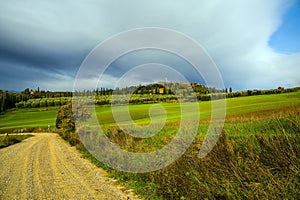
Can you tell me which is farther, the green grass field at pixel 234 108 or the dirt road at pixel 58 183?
the green grass field at pixel 234 108

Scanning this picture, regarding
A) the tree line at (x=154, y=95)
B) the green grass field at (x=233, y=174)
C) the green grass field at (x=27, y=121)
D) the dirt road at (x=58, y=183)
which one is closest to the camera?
the green grass field at (x=233, y=174)

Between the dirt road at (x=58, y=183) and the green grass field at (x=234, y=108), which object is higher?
the green grass field at (x=234, y=108)

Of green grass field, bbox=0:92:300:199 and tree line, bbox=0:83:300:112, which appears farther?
tree line, bbox=0:83:300:112

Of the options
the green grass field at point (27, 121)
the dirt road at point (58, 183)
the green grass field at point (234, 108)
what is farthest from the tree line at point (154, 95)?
the green grass field at point (27, 121)

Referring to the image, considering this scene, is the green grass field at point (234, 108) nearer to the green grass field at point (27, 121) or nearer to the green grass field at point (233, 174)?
the green grass field at point (27, 121)

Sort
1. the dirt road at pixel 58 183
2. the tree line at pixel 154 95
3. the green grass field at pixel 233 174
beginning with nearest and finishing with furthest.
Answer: the green grass field at pixel 233 174
the dirt road at pixel 58 183
the tree line at pixel 154 95

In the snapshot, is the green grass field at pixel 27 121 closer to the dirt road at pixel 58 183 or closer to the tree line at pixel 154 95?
the tree line at pixel 154 95

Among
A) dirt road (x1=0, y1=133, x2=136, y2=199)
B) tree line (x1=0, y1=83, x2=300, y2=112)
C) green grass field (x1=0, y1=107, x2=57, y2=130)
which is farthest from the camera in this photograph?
green grass field (x1=0, y1=107, x2=57, y2=130)

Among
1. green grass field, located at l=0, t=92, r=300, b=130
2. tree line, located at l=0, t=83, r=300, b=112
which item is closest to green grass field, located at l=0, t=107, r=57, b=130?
green grass field, located at l=0, t=92, r=300, b=130

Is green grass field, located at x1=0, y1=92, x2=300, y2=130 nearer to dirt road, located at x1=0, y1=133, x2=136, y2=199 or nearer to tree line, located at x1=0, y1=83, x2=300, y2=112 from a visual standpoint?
tree line, located at x1=0, y1=83, x2=300, y2=112

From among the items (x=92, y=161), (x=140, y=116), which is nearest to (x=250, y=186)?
(x=92, y=161)

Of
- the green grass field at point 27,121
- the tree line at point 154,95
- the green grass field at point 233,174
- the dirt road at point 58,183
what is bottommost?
the green grass field at point 27,121

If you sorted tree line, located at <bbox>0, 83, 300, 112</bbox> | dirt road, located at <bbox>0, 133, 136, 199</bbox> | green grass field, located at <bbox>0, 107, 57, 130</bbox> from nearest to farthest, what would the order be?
dirt road, located at <bbox>0, 133, 136, 199</bbox>, tree line, located at <bbox>0, 83, 300, 112</bbox>, green grass field, located at <bbox>0, 107, 57, 130</bbox>

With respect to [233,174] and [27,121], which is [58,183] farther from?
[27,121]
